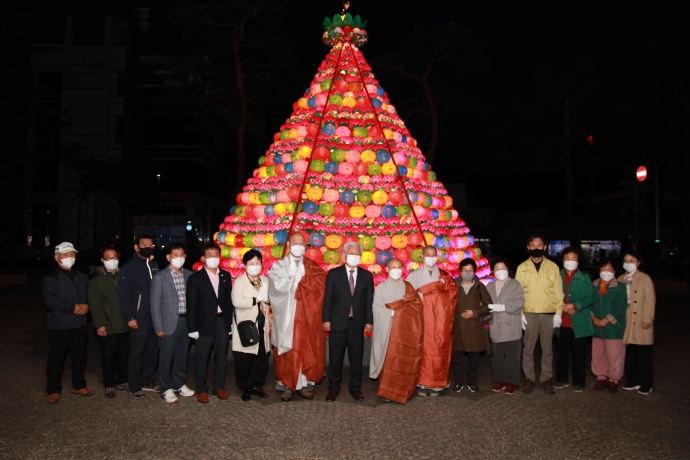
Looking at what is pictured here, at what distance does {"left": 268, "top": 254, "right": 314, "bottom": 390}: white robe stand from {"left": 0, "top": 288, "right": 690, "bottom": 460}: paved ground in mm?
616

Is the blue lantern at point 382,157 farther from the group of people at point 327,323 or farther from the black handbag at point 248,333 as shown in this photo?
the black handbag at point 248,333

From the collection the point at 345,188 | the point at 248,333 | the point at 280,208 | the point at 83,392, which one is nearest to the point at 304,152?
the point at 345,188

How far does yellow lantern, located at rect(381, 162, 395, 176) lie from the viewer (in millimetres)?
8492

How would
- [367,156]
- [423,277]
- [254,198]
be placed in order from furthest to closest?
[254,198], [367,156], [423,277]

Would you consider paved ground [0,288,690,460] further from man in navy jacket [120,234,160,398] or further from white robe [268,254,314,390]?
white robe [268,254,314,390]

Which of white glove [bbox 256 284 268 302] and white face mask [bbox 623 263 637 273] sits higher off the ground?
white face mask [bbox 623 263 637 273]

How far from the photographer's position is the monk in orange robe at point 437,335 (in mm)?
5832

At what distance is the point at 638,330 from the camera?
19.7 ft

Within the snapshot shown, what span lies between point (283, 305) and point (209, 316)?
0.82 metres

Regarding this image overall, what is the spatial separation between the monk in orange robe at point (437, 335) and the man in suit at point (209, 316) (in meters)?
2.24

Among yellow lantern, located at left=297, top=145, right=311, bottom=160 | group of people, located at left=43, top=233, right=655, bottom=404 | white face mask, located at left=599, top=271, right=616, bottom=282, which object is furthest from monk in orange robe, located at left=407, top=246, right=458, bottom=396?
yellow lantern, located at left=297, top=145, right=311, bottom=160

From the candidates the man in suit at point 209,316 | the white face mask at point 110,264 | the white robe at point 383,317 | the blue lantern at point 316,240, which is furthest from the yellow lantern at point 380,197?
the white face mask at point 110,264

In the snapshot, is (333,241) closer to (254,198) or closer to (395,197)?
(395,197)

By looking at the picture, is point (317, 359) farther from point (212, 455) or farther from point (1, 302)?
point (1, 302)
